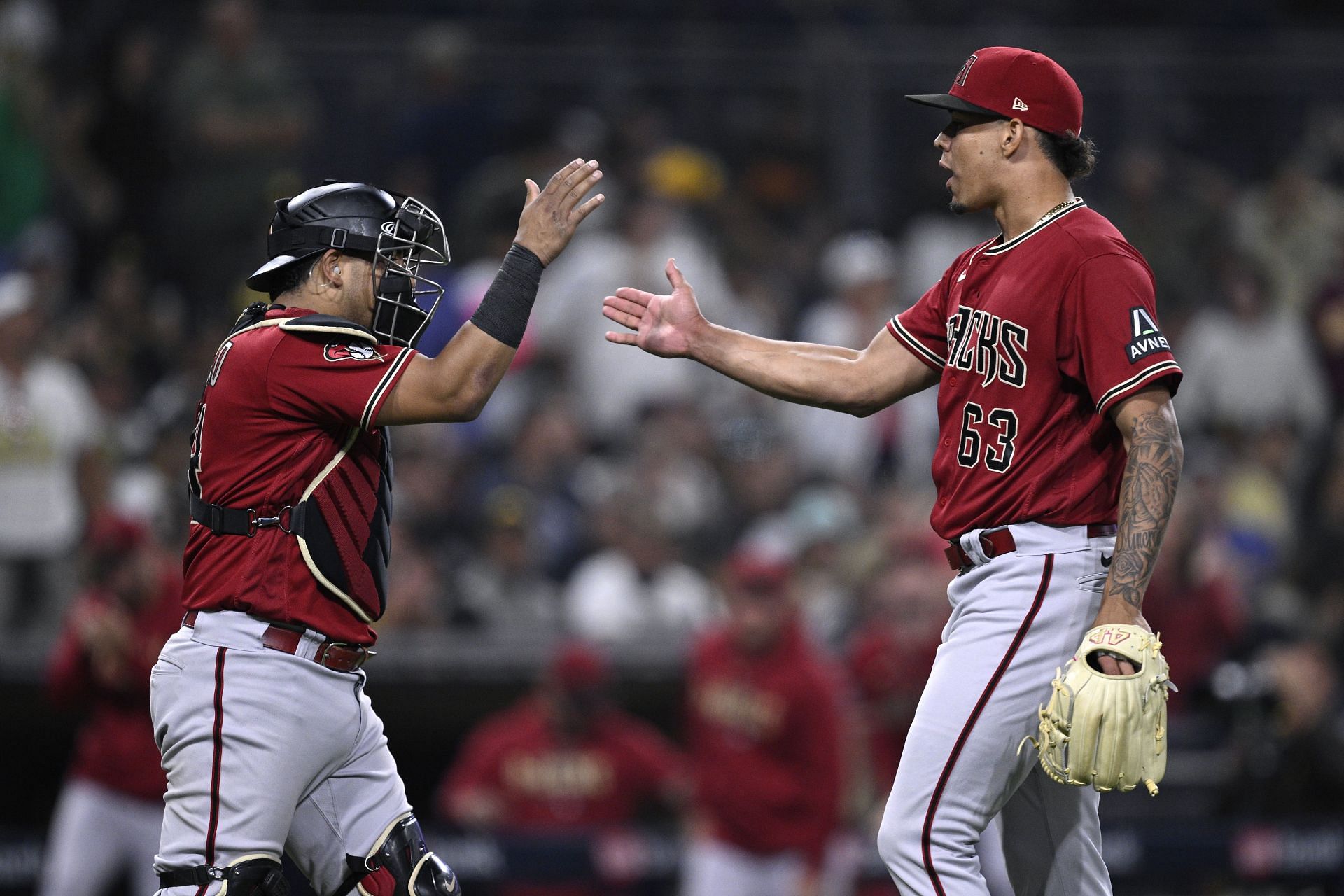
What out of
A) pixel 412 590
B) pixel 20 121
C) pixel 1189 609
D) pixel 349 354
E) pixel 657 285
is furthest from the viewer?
pixel 657 285

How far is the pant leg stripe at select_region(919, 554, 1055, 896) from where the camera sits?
13.3 feet

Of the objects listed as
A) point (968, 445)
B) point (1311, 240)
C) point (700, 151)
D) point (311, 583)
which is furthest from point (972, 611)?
point (1311, 240)

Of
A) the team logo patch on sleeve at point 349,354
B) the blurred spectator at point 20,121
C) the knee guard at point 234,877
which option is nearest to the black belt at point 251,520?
the team logo patch on sleeve at point 349,354

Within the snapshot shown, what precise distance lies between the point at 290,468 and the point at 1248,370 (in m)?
8.55

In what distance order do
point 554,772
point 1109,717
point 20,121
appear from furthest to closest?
1. point 20,121
2. point 554,772
3. point 1109,717

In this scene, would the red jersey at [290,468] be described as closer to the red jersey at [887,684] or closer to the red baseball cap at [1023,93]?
the red baseball cap at [1023,93]

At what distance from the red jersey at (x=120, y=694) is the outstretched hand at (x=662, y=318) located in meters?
4.04

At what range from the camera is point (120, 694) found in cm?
826

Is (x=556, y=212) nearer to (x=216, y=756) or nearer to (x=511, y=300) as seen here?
(x=511, y=300)

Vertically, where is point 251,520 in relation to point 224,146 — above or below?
below

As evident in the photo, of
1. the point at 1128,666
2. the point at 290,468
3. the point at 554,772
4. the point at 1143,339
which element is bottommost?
the point at 554,772

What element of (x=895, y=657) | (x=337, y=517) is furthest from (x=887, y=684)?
(x=337, y=517)

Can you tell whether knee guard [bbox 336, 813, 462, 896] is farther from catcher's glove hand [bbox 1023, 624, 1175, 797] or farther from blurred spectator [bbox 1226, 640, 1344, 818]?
blurred spectator [bbox 1226, 640, 1344, 818]

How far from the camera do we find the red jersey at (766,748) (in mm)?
8719
